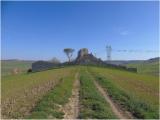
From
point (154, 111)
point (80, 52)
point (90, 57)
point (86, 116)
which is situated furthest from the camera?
point (80, 52)

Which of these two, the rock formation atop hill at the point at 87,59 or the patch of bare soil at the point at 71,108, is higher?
the rock formation atop hill at the point at 87,59

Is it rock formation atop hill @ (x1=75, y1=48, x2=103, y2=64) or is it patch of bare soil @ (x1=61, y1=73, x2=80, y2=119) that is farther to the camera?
rock formation atop hill @ (x1=75, y1=48, x2=103, y2=64)

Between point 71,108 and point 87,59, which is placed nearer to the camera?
point 71,108

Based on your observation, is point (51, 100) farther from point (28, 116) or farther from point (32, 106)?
point (28, 116)

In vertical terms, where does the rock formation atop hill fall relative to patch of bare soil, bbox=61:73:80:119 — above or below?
above

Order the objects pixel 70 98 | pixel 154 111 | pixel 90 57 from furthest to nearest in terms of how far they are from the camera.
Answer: pixel 90 57 → pixel 70 98 → pixel 154 111

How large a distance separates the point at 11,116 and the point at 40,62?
108 metres

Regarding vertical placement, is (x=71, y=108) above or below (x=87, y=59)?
below

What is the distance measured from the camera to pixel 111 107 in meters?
Result: 14.3

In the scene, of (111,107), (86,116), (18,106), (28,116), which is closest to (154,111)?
(111,107)

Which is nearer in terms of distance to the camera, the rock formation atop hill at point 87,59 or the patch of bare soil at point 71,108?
the patch of bare soil at point 71,108

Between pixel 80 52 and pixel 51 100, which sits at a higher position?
pixel 80 52

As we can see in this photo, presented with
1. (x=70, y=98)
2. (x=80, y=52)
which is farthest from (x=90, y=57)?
(x=70, y=98)

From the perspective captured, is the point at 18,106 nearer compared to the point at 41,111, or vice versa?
the point at 41,111
